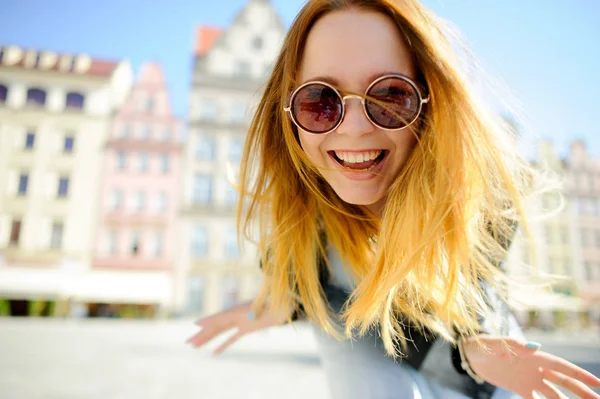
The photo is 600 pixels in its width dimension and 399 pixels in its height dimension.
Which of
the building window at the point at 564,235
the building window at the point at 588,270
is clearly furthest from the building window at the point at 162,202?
the building window at the point at 588,270

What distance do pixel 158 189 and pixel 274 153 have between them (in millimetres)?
21963

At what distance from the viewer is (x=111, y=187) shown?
21781 mm

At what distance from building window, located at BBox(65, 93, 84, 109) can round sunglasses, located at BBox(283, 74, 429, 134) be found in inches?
982

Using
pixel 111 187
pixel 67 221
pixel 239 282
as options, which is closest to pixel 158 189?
pixel 111 187

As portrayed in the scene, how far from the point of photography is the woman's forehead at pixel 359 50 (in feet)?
3.38

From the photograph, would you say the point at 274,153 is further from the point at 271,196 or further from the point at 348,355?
the point at 348,355

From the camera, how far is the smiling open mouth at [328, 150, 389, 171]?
112 cm

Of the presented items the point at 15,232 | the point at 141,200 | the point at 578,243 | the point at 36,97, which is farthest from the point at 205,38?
the point at 578,243

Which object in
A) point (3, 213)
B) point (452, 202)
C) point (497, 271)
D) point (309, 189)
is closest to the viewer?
point (452, 202)

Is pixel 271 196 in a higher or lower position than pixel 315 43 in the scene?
lower

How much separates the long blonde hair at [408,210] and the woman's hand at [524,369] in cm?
7

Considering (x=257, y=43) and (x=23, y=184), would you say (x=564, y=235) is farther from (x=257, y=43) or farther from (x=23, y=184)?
(x=23, y=184)

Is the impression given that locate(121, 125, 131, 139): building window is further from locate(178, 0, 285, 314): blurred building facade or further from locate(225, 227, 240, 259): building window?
locate(225, 227, 240, 259): building window

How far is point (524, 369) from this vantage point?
1120mm
